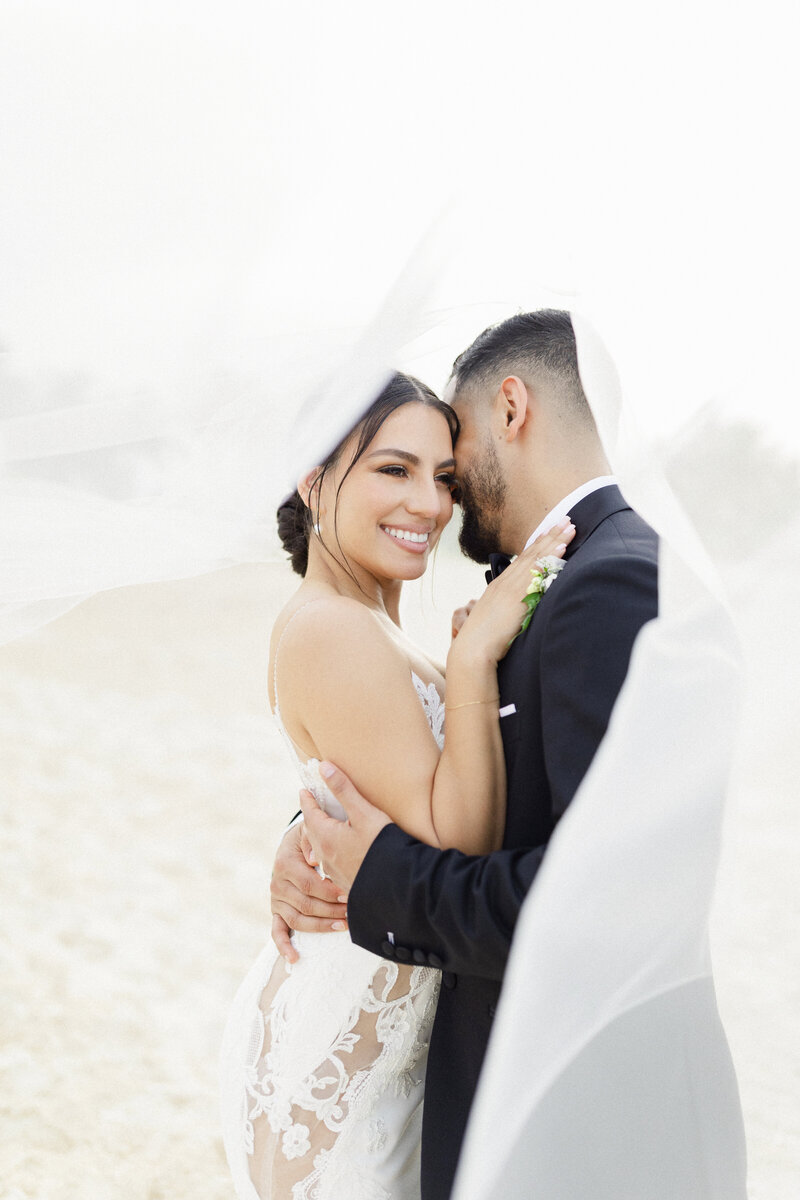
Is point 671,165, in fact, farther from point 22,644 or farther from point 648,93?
point 22,644

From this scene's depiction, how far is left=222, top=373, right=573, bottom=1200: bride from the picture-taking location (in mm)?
2254

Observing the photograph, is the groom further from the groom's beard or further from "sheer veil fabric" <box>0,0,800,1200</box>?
"sheer veil fabric" <box>0,0,800,1200</box>

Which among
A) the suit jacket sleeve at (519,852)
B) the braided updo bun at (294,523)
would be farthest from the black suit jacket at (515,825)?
the braided updo bun at (294,523)

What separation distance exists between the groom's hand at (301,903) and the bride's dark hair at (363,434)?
2.62 ft

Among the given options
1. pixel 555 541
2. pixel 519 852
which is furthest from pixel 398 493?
pixel 519 852

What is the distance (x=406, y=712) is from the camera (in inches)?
90.3

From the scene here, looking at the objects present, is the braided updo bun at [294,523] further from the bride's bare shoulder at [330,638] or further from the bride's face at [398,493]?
the bride's bare shoulder at [330,638]

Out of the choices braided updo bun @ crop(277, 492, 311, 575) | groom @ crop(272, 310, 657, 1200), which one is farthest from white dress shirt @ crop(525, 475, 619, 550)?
braided updo bun @ crop(277, 492, 311, 575)

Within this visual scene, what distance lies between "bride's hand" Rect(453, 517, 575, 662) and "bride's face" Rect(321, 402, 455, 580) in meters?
0.32

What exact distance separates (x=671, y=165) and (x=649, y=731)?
794 millimetres

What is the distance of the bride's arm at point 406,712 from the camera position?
7.01 feet

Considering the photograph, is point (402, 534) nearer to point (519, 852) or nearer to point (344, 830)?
point (344, 830)

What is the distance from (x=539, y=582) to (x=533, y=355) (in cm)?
63

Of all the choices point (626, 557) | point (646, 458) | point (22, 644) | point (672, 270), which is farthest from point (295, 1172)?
point (22, 644)
